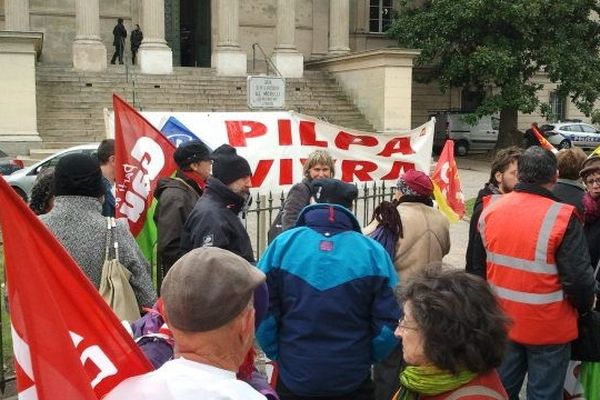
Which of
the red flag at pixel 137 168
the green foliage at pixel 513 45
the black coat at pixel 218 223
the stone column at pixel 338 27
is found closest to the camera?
the black coat at pixel 218 223

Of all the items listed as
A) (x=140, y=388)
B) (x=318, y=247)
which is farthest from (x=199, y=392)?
(x=318, y=247)

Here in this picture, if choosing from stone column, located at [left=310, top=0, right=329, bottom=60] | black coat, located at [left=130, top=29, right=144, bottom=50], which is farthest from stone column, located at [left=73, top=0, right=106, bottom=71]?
stone column, located at [left=310, top=0, right=329, bottom=60]

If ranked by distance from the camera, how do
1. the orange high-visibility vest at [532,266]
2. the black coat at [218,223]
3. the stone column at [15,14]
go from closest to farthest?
the orange high-visibility vest at [532,266] → the black coat at [218,223] → the stone column at [15,14]

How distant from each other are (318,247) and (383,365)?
129 centimetres

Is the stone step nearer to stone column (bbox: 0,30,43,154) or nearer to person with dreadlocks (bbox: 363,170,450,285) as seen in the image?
stone column (bbox: 0,30,43,154)

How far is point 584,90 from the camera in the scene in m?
27.2

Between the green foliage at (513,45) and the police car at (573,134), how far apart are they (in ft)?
12.1

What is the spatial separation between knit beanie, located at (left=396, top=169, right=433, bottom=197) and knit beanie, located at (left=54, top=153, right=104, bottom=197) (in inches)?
75.1

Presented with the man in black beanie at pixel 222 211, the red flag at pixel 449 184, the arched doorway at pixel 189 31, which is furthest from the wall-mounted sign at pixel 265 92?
the arched doorway at pixel 189 31

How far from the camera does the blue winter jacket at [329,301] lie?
3490mm

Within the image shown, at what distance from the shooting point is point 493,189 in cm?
542

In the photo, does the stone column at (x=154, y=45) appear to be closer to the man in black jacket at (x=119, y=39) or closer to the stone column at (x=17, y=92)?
the man in black jacket at (x=119, y=39)

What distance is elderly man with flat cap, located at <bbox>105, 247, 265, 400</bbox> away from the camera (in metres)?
1.90

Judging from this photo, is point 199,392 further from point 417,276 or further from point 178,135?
point 178,135
